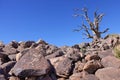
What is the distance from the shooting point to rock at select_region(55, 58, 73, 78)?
14.5 m

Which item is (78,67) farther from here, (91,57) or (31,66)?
(31,66)

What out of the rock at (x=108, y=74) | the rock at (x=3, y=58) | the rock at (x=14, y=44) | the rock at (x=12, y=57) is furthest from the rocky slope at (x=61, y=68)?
the rock at (x=14, y=44)

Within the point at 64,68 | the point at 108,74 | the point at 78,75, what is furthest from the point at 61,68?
the point at 108,74

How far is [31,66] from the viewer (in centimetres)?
1402

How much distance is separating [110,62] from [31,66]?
4381mm

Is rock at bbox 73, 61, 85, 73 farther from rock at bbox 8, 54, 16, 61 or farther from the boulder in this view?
rock at bbox 8, 54, 16, 61

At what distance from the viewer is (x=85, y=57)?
15.6m

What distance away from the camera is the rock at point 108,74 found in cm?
1337

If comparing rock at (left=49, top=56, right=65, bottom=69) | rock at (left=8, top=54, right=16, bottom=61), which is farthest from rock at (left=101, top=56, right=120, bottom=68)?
rock at (left=8, top=54, right=16, bottom=61)

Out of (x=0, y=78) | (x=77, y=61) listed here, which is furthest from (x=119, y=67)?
(x=0, y=78)

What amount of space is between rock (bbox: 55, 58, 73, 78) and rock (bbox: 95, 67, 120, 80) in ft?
5.04

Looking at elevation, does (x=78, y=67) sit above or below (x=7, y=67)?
below

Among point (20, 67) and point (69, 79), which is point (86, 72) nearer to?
point (69, 79)

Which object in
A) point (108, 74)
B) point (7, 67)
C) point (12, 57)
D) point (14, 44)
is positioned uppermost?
point (14, 44)
